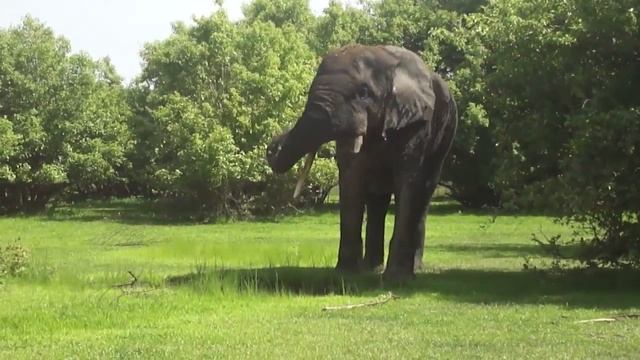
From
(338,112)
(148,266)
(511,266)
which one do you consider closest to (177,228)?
(148,266)

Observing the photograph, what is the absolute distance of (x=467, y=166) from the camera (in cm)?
4188

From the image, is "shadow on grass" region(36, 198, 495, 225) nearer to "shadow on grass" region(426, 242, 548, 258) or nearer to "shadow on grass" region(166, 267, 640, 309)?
"shadow on grass" region(426, 242, 548, 258)

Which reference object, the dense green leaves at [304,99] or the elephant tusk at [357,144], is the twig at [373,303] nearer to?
the elephant tusk at [357,144]

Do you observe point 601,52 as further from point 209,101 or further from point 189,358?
point 209,101

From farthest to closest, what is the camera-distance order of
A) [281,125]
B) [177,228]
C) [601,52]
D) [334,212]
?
[334,212] → [281,125] → [177,228] → [601,52]

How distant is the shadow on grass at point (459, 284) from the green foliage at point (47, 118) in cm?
2457

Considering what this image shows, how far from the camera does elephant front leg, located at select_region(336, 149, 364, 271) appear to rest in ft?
53.0

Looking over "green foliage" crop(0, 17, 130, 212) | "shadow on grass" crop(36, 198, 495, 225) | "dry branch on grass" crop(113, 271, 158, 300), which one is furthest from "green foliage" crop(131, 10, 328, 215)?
"dry branch on grass" crop(113, 271, 158, 300)

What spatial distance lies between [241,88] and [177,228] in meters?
7.22

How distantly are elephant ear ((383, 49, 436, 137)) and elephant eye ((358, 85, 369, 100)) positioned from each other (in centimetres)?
50

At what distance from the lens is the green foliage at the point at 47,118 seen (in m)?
39.0

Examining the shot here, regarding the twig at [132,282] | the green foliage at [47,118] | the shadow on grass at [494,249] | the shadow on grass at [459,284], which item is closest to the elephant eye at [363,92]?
the shadow on grass at [459,284]

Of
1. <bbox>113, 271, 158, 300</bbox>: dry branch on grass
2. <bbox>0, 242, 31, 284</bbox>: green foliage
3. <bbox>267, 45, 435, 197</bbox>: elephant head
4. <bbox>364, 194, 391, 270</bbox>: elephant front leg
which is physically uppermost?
<bbox>267, 45, 435, 197</bbox>: elephant head

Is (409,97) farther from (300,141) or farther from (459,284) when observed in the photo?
(459,284)
